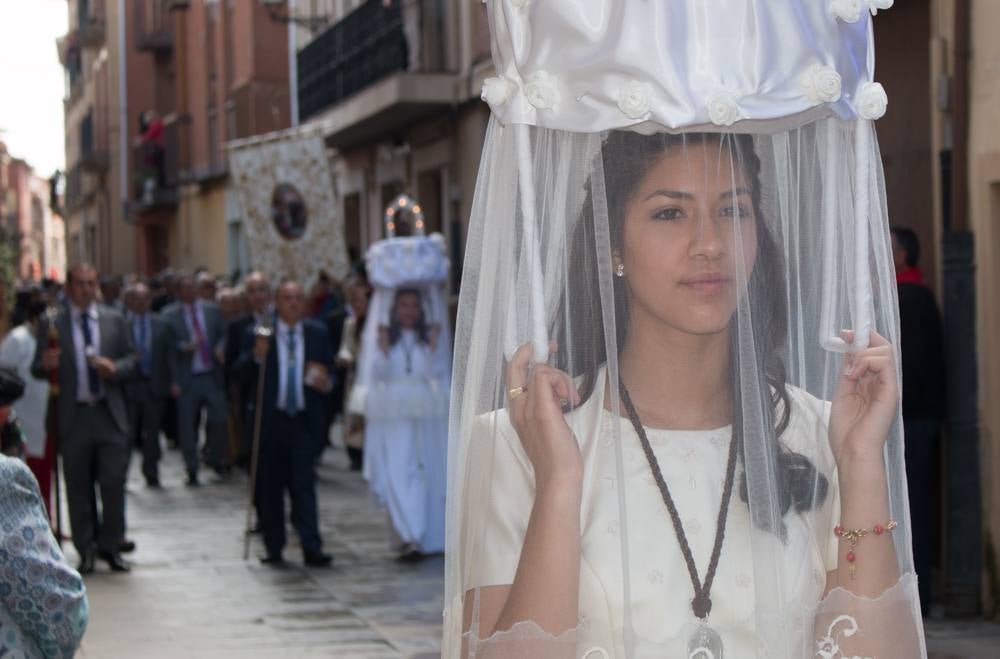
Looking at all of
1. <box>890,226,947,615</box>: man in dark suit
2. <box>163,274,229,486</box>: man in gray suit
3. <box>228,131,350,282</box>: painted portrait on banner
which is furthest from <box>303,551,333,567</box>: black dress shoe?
<box>228,131,350,282</box>: painted portrait on banner

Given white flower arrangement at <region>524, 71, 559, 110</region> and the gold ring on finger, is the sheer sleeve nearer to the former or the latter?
the gold ring on finger

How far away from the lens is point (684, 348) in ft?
9.51

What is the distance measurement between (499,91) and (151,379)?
13.0 metres

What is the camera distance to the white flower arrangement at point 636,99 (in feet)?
8.86

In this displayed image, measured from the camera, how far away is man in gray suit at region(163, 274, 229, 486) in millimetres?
15438

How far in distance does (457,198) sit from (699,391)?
15073 millimetres

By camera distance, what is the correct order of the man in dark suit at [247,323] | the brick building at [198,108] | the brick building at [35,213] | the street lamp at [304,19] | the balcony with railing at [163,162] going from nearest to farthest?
the man in dark suit at [247,323] → the street lamp at [304,19] → the brick building at [198,108] → the balcony with railing at [163,162] → the brick building at [35,213]

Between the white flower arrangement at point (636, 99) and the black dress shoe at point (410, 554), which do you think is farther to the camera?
the black dress shoe at point (410, 554)

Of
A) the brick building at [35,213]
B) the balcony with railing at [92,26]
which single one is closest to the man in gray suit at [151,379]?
the balcony with railing at [92,26]

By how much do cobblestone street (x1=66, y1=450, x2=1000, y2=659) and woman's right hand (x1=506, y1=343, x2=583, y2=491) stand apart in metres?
4.91

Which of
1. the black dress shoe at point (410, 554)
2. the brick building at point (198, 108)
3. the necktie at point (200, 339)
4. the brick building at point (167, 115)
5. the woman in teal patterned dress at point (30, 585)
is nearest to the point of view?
the woman in teal patterned dress at point (30, 585)

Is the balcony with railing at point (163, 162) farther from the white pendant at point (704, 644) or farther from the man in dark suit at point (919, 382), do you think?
the white pendant at point (704, 644)

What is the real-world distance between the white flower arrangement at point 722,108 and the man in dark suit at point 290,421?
797cm

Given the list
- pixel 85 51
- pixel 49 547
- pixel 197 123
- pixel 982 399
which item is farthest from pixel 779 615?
pixel 85 51
